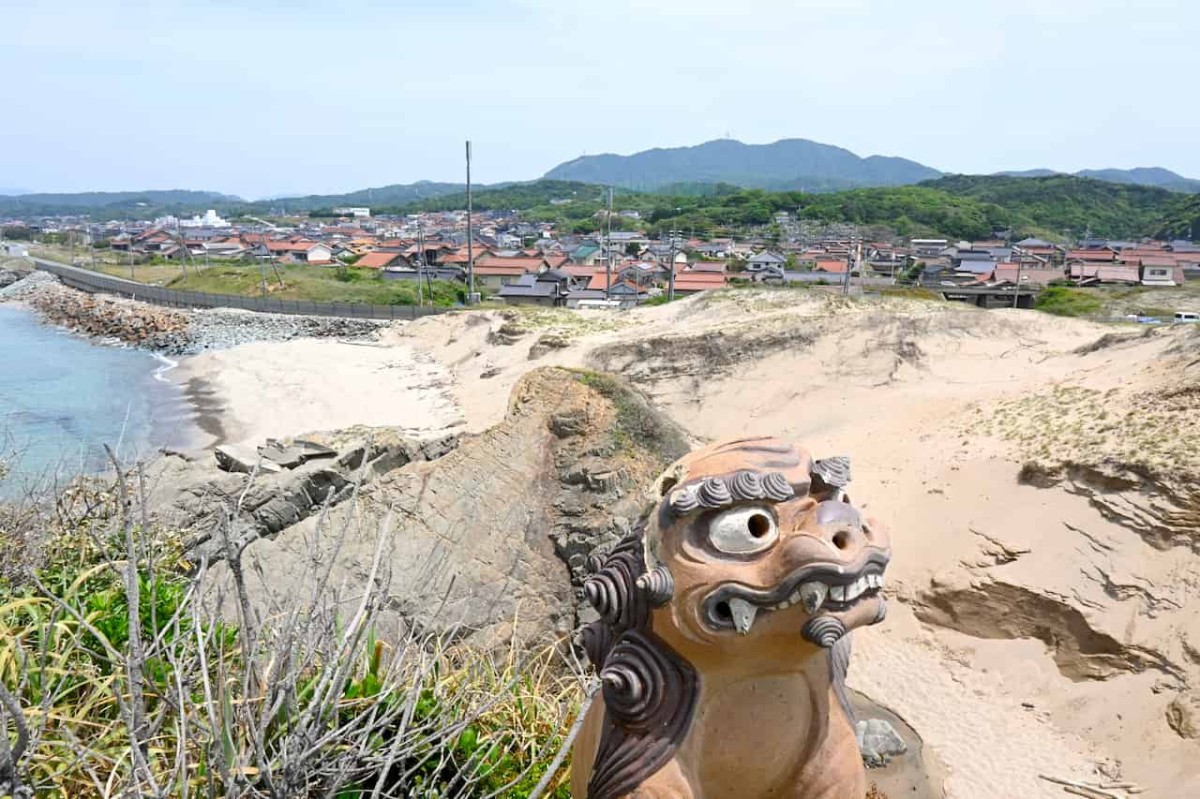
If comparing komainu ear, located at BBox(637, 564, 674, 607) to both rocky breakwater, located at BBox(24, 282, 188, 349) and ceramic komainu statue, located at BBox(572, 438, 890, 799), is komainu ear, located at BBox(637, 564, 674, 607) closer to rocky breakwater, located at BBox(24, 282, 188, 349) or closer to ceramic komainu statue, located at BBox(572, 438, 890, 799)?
ceramic komainu statue, located at BBox(572, 438, 890, 799)

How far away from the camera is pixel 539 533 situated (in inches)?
352

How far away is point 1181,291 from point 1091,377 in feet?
91.0

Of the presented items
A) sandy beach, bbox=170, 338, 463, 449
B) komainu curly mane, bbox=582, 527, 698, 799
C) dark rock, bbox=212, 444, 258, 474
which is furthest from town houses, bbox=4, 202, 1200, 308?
komainu curly mane, bbox=582, 527, 698, 799

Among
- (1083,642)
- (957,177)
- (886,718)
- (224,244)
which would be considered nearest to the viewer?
(886,718)

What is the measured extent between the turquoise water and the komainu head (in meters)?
11.5

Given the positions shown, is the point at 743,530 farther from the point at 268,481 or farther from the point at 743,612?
the point at 268,481

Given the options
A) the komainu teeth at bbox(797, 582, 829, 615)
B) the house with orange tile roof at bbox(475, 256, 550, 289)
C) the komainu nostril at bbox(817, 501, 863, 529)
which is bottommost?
the house with orange tile roof at bbox(475, 256, 550, 289)

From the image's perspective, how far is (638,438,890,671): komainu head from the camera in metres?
2.94

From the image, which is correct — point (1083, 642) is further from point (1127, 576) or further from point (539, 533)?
point (539, 533)

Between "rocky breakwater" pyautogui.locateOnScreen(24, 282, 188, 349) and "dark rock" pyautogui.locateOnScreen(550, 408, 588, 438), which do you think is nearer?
"dark rock" pyautogui.locateOnScreen(550, 408, 588, 438)

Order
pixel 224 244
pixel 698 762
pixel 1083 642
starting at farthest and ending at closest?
pixel 224 244 < pixel 1083 642 < pixel 698 762

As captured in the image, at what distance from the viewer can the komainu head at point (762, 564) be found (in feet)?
9.64

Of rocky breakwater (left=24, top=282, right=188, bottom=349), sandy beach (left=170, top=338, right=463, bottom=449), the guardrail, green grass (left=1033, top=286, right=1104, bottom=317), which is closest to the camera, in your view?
sandy beach (left=170, top=338, right=463, bottom=449)

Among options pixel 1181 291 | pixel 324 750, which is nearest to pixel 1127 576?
pixel 324 750
